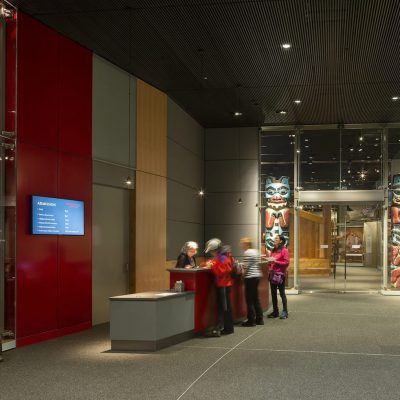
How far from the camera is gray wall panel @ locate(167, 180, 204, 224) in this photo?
1362cm

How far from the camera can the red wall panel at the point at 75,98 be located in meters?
8.98

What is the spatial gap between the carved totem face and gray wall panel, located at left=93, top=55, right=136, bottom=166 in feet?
20.3

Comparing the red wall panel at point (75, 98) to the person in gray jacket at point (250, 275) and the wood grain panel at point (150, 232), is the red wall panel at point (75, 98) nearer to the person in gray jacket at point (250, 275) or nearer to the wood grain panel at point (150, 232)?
the wood grain panel at point (150, 232)

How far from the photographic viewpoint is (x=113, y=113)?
1051 cm

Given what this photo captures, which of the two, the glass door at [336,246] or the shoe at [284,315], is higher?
the glass door at [336,246]

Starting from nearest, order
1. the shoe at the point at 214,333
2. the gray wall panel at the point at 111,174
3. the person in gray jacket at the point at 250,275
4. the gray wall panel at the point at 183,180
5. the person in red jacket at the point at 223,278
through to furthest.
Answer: the shoe at the point at 214,333 < the person in red jacket at the point at 223,278 < the person in gray jacket at the point at 250,275 < the gray wall panel at the point at 111,174 < the gray wall panel at the point at 183,180

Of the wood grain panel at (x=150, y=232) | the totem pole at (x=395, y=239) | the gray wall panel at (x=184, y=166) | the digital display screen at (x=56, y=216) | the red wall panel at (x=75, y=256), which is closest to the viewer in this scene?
the digital display screen at (x=56, y=216)

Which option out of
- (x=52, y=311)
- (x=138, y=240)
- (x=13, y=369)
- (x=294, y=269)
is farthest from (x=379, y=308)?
(x=13, y=369)

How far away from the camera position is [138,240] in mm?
11297

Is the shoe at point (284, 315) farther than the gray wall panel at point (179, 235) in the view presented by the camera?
No

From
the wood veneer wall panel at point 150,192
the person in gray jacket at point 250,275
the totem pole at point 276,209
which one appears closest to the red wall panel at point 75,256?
the wood veneer wall panel at point 150,192

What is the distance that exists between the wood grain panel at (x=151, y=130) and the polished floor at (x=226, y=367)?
11.8 ft

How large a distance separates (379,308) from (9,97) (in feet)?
27.7

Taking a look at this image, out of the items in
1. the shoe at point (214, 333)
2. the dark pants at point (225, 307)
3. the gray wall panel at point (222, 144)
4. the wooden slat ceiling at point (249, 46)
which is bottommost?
the shoe at point (214, 333)
